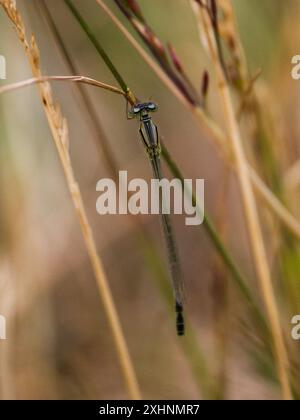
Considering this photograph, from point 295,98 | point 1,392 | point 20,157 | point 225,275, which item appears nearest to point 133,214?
point 225,275

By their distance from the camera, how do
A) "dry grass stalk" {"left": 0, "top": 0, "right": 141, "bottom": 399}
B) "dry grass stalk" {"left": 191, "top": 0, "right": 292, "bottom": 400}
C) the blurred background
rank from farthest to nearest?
the blurred background < "dry grass stalk" {"left": 191, "top": 0, "right": 292, "bottom": 400} < "dry grass stalk" {"left": 0, "top": 0, "right": 141, "bottom": 399}

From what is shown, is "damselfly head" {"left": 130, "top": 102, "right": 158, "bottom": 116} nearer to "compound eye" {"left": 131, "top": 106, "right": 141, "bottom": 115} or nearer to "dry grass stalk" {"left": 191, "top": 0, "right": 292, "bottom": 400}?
"compound eye" {"left": 131, "top": 106, "right": 141, "bottom": 115}

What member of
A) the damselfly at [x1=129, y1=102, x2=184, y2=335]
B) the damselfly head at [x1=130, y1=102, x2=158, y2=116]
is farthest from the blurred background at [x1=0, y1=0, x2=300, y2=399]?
the damselfly head at [x1=130, y1=102, x2=158, y2=116]

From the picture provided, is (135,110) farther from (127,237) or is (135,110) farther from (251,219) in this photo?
(127,237)

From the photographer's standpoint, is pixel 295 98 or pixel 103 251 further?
pixel 103 251

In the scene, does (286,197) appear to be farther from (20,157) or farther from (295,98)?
(20,157)

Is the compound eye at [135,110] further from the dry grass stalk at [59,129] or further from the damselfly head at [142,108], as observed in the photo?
the dry grass stalk at [59,129]

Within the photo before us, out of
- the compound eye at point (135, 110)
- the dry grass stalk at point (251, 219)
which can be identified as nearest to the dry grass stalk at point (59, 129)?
the compound eye at point (135, 110)
